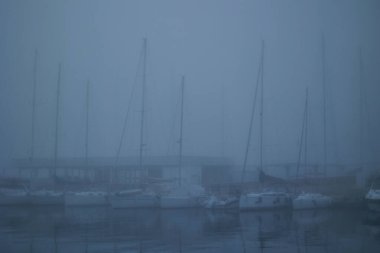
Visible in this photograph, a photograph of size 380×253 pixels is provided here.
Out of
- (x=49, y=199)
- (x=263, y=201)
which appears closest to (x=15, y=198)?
(x=49, y=199)

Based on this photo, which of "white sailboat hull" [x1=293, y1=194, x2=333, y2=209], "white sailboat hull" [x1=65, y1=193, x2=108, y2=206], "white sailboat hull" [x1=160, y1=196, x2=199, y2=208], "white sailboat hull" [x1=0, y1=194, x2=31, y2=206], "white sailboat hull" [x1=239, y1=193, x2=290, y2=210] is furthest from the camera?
"white sailboat hull" [x1=0, y1=194, x2=31, y2=206]

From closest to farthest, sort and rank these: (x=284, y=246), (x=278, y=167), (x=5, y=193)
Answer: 1. (x=284, y=246)
2. (x=5, y=193)
3. (x=278, y=167)

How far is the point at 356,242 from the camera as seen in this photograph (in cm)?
2102

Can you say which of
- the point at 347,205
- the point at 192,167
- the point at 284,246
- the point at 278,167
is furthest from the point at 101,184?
the point at 284,246

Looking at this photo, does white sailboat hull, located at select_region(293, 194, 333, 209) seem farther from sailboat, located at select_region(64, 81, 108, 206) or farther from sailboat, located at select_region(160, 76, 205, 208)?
sailboat, located at select_region(64, 81, 108, 206)

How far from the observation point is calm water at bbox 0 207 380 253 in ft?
66.5

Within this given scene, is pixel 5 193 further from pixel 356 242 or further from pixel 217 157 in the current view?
pixel 356 242

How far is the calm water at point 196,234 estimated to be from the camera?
66.5 ft

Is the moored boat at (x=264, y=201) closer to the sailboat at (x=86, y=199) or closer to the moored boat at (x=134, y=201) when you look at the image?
the moored boat at (x=134, y=201)

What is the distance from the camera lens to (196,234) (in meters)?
24.9

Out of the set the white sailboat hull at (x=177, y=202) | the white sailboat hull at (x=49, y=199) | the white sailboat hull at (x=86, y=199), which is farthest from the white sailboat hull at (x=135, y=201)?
the white sailboat hull at (x=49, y=199)

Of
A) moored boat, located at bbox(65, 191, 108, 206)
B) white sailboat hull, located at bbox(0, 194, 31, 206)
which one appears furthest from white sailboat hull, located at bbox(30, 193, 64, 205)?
moored boat, located at bbox(65, 191, 108, 206)

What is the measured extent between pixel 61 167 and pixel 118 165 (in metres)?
9.38

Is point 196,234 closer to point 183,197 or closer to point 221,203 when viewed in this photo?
point 221,203
